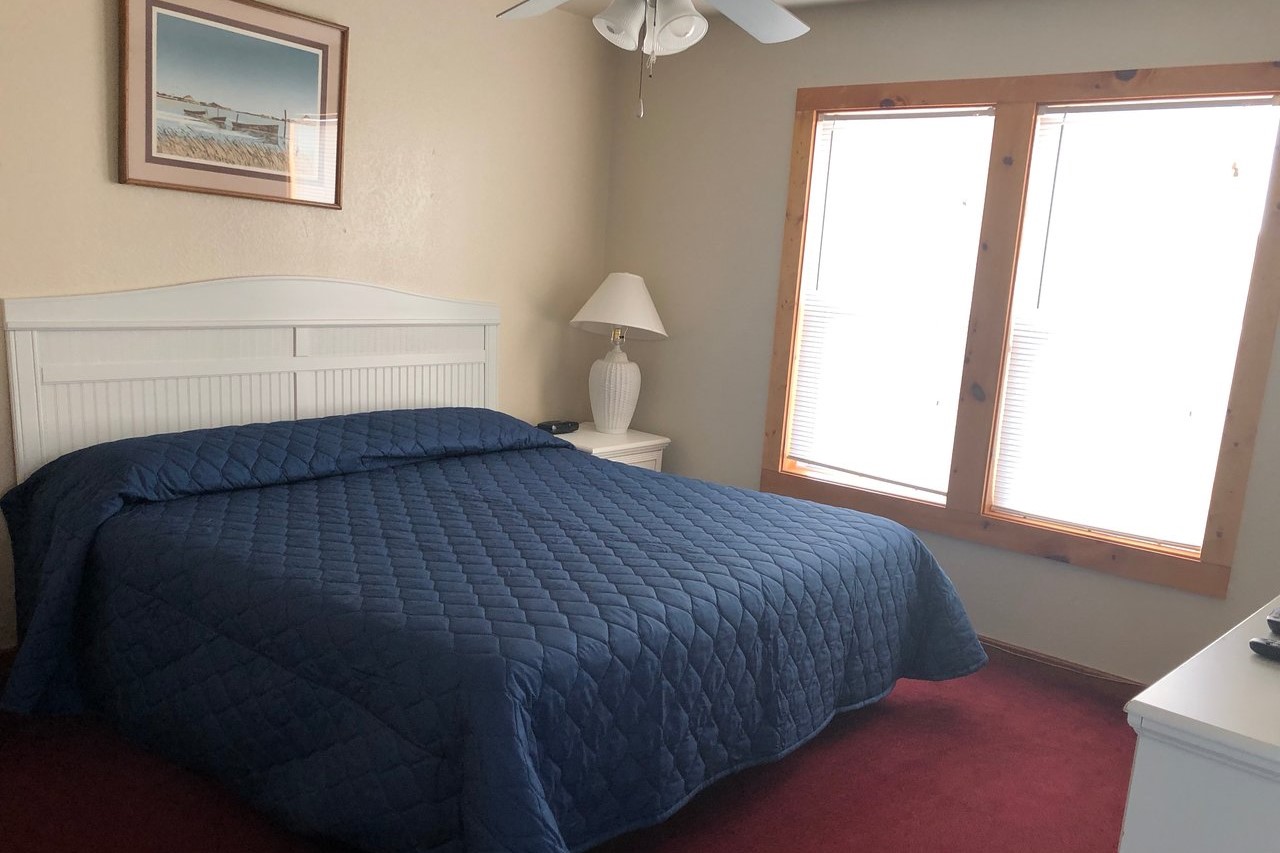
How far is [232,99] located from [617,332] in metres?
1.67

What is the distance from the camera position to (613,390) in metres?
4.02

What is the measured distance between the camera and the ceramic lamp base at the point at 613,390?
13.1ft

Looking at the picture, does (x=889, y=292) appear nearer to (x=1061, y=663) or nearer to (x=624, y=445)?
(x=624, y=445)

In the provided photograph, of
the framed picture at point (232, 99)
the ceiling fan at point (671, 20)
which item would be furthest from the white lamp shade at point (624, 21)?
the framed picture at point (232, 99)

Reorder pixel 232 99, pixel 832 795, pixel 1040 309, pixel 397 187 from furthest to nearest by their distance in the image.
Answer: pixel 397 187 → pixel 1040 309 → pixel 232 99 → pixel 832 795

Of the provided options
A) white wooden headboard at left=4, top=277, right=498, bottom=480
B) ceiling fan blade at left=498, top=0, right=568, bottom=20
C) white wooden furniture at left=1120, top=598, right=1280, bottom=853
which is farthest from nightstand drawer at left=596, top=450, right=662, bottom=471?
white wooden furniture at left=1120, top=598, right=1280, bottom=853

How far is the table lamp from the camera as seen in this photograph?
154 inches

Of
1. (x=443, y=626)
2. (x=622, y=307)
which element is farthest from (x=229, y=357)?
(x=443, y=626)

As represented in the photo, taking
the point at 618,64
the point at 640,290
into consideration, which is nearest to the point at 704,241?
the point at 640,290

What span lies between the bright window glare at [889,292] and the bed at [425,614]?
837 mm

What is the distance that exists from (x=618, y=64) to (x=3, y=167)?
8.10 feet

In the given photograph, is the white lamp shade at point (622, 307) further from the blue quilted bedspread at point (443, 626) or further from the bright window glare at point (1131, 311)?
the bright window glare at point (1131, 311)

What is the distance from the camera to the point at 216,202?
3.01 m

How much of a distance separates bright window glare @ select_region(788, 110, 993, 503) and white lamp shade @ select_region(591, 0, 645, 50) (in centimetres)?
167
